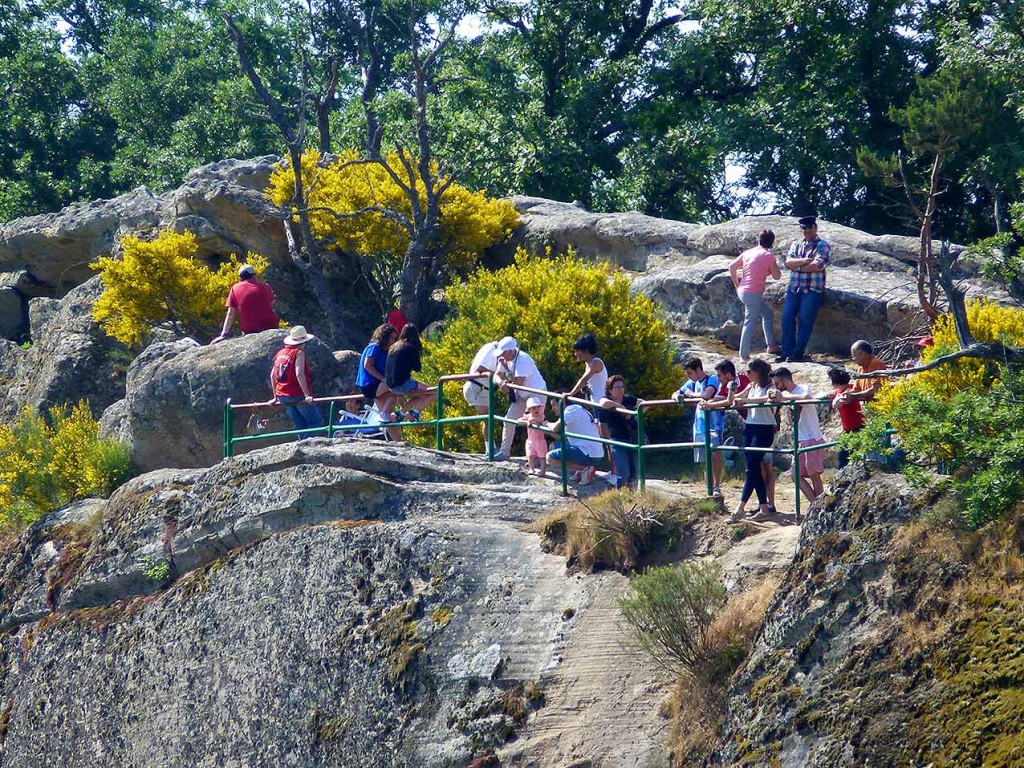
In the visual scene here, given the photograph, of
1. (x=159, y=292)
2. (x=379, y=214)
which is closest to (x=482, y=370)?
(x=379, y=214)

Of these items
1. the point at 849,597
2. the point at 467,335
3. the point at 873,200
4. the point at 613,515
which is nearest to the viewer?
the point at 849,597

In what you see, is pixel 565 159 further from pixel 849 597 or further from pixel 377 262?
pixel 849 597

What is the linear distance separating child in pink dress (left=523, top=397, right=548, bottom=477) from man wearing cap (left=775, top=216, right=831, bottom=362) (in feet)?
13.2

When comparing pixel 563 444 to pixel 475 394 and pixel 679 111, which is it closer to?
pixel 475 394

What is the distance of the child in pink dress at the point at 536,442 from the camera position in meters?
12.9

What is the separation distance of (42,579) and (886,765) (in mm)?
10036

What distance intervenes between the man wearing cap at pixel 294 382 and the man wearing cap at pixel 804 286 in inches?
195

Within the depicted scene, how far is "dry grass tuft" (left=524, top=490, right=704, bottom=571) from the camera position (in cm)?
1122

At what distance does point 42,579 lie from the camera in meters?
15.4

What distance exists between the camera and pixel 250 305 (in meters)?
17.2

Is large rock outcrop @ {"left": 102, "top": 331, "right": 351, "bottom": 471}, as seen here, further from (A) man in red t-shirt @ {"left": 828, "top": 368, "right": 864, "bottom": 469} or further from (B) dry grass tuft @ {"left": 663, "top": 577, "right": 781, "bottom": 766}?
(B) dry grass tuft @ {"left": 663, "top": 577, "right": 781, "bottom": 766}

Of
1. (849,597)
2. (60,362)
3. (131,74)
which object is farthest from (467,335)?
(131,74)

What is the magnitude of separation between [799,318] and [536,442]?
14.2ft

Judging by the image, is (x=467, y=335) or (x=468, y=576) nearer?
(x=468, y=576)
